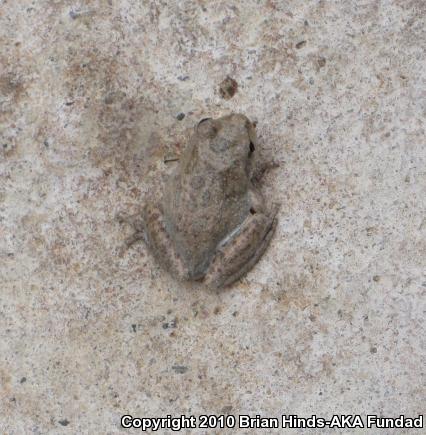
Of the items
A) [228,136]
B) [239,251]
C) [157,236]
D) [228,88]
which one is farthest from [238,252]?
[228,88]

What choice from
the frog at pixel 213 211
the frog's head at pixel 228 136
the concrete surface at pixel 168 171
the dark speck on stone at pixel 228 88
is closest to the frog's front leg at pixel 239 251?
the frog at pixel 213 211

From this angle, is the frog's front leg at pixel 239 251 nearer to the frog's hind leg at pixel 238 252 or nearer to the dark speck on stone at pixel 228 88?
the frog's hind leg at pixel 238 252

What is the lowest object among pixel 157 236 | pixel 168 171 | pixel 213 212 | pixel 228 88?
pixel 157 236

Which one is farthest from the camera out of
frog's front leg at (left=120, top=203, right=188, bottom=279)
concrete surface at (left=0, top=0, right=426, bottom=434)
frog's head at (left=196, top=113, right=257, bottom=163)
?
concrete surface at (left=0, top=0, right=426, bottom=434)

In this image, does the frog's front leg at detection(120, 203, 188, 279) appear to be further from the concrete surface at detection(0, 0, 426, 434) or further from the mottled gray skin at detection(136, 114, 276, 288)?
the concrete surface at detection(0, 0, 426, 434)

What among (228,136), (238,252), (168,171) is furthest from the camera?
(168,171)

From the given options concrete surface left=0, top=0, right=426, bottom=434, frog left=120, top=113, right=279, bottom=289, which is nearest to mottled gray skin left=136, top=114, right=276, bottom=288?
frog left=120, top=113, right=279, bottom=289

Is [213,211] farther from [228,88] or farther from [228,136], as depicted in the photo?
[228,88]
